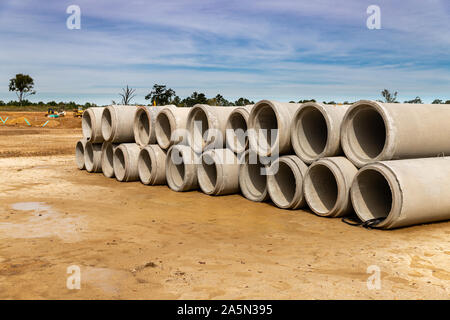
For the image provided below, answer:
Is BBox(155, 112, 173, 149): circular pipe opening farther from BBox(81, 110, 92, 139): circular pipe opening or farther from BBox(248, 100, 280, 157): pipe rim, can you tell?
BBox(81, 110, 92, 139): circular pipe opening

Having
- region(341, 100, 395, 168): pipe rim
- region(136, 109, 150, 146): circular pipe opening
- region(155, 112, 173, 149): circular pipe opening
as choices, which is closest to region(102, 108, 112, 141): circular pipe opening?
region(136, 109, 150, 146): circular pipe opening

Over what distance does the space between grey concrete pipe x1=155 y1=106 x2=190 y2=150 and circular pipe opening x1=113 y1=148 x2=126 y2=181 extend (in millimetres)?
1501

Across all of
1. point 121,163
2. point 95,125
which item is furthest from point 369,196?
point 95,125

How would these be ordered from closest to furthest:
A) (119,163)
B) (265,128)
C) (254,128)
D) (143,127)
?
(254,128), (265,128), (143,127), (119,163)

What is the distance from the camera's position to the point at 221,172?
9.40 metres

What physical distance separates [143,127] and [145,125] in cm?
9

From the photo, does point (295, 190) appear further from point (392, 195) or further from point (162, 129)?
point (162, 129)

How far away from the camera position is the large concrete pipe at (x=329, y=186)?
286 inches

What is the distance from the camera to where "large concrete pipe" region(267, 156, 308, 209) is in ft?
26.3

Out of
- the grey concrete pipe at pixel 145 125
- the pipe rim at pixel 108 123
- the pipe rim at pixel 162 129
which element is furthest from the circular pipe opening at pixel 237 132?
the pipe rim at pixel 108 123

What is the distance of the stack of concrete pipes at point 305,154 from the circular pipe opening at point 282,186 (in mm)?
23

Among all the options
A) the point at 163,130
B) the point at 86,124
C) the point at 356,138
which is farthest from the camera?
the point at 86,124

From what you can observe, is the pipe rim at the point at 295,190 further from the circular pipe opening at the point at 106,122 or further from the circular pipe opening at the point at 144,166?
the circular pipe opening at the point at 106,122
